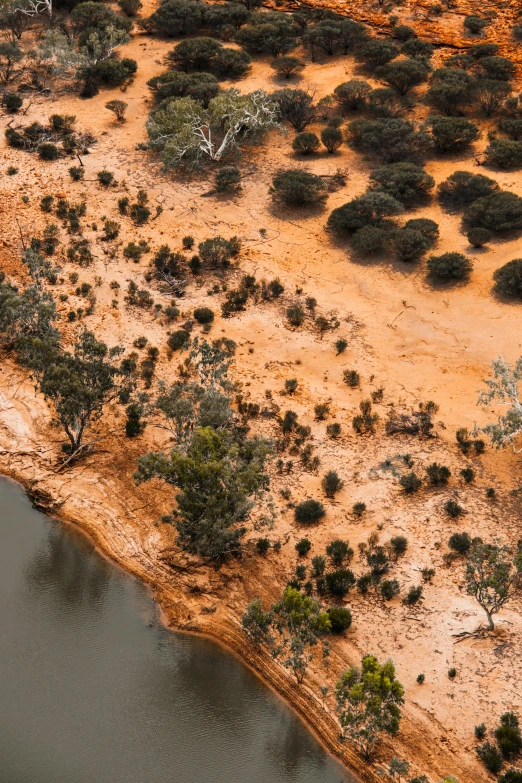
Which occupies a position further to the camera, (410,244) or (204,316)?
(410,244)

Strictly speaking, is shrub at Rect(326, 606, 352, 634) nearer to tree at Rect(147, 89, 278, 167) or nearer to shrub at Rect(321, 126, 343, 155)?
tree at Rect(147, 89, 278, 167)

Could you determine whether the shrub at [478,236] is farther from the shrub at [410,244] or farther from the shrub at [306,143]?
the shrub at [306,143]

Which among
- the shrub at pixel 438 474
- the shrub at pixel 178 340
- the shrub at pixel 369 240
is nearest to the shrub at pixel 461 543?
the shrub at pixel 438 474

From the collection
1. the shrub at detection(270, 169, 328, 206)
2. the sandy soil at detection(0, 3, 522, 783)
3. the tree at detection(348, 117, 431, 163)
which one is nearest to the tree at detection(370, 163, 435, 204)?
the sandy soil at detection(0, 3, 522, 783)

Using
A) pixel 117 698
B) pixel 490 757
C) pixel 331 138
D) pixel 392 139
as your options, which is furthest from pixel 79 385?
pixel 392 139

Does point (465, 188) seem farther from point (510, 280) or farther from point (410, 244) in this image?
point (510, 280)
